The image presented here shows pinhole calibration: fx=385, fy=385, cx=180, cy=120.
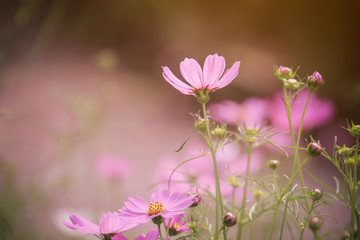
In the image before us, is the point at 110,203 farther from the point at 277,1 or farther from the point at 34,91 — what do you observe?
the point at 277,1

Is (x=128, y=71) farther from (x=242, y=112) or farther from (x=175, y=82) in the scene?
(x=175, y=82)

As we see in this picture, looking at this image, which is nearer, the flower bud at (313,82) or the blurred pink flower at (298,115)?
the flower bud at (313,82)

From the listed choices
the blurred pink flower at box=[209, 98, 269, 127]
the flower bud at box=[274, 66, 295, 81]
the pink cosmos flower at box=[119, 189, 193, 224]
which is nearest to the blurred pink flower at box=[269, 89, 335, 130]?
the blurred pink flower at box=[209, 98, 269, 127]

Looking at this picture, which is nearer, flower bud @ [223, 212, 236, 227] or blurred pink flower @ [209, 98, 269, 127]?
flower bud @ [223, 212, 236, 227]

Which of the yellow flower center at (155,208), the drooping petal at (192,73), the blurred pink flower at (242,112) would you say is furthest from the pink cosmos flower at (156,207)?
the blurred pink flower at (242,112)

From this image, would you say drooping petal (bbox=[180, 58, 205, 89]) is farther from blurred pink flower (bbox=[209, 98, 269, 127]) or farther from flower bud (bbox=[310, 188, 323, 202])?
blurred pink flower (bbox=[209, 98, 269, 127])

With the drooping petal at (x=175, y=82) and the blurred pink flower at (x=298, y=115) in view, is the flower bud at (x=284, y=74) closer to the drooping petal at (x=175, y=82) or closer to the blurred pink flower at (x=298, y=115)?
the drooping petal at (x=175, y=82)

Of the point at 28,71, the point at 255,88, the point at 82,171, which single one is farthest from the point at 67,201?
the point at 255,88
